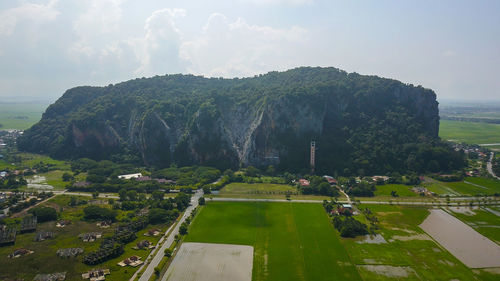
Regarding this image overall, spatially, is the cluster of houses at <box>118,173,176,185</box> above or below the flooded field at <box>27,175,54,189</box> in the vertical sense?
above

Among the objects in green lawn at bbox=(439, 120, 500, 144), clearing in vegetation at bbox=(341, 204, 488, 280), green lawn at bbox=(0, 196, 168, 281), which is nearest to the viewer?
green lawn at bbox=(0, 196, 168, 281)

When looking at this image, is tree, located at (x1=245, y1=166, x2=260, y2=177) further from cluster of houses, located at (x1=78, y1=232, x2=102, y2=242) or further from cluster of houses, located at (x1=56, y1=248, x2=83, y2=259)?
cluster of houses, located at (x1=56, y1=248, x2=83, y2=259)

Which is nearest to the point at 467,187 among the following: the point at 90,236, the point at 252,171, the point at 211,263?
the point at 252,171

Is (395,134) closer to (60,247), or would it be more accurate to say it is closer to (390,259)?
(390,259)

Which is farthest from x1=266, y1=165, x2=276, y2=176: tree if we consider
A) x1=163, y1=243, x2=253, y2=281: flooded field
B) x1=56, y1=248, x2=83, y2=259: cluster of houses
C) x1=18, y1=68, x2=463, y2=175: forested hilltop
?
x1=56, y1=248, x2=83, y2=259: cluster of houses

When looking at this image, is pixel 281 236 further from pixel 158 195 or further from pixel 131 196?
pixel 131 196

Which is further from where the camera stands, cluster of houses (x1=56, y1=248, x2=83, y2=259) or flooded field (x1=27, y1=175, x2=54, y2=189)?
flooded field (x1=27, y1=175, x2=54, y2=189)

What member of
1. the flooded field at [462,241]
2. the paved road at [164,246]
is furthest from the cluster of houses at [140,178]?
the flooded field at [462,241]
